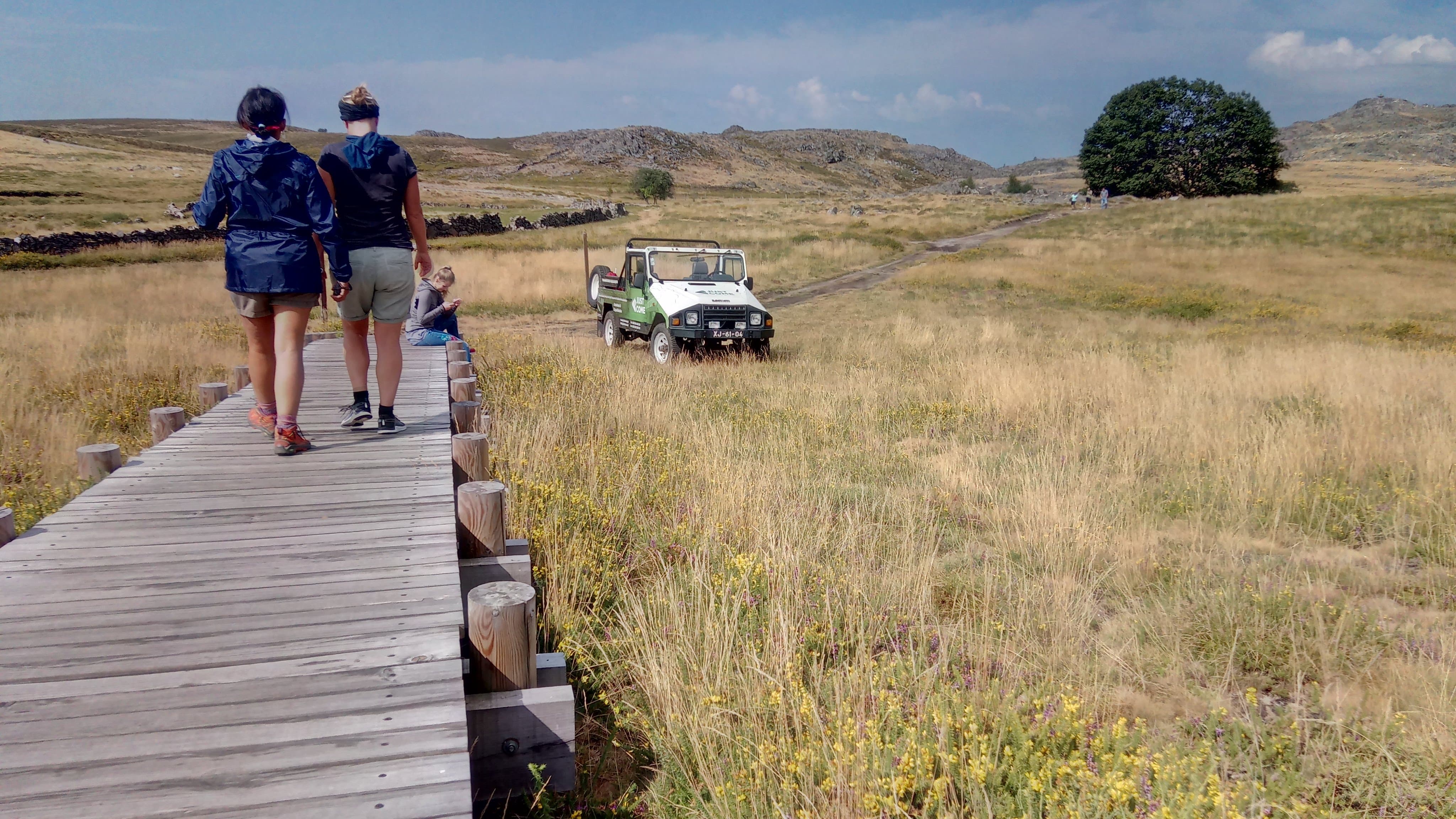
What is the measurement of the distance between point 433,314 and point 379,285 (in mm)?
4636

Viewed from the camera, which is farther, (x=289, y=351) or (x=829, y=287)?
(x=829, y=287)

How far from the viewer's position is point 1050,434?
8.24 meters

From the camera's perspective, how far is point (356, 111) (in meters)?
4.82

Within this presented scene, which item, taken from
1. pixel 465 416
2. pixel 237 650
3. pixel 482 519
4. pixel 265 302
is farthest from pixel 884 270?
pixel 237 650

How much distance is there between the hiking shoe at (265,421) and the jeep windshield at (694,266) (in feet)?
28.4

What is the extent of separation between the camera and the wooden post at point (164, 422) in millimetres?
5512

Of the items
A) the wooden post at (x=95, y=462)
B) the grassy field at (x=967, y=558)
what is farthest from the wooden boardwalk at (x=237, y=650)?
the grassy field at (x=967, y=558)

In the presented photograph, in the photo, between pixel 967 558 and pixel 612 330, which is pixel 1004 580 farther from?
pixel 612 330

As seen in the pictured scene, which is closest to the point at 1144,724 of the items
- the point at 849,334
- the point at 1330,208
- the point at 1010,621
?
the point at 1010,621

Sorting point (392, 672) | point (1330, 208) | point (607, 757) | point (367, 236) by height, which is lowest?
point (607, 757)

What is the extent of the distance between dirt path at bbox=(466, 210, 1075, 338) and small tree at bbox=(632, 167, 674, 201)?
147ft

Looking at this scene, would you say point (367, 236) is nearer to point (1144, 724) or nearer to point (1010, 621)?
point (1010, 621)

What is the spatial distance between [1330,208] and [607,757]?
2101 inches

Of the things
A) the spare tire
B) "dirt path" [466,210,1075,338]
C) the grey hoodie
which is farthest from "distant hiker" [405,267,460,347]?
"dirt path" [466,210,1075,338]
